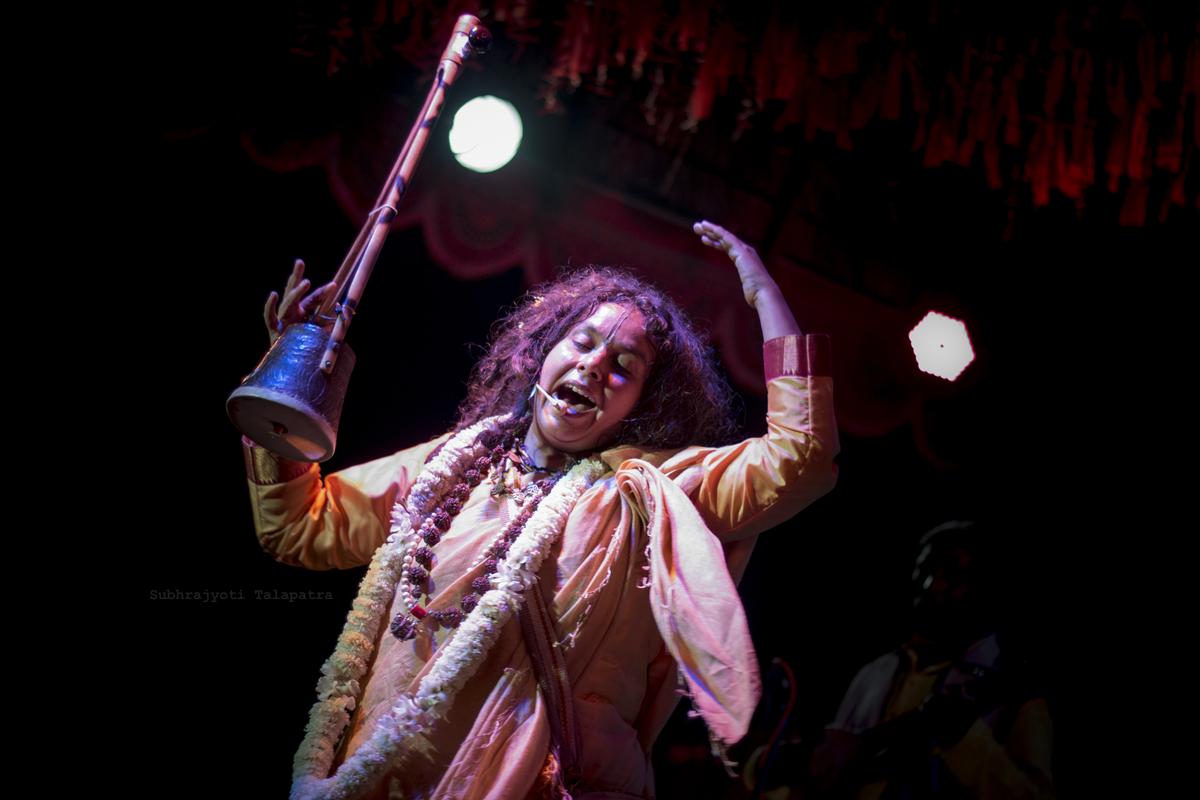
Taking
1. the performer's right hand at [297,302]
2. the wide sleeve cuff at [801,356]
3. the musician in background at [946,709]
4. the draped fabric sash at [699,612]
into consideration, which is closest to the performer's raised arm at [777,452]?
the wide sleeve cuff at [801,356]

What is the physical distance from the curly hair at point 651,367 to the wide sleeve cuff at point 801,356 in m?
0.43

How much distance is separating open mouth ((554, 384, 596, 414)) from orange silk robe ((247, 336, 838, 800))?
144 millimetres

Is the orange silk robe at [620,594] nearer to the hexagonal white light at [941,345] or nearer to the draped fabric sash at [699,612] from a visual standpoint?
the draped fabric sash at [699,612]

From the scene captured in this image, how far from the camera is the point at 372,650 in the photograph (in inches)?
75.7

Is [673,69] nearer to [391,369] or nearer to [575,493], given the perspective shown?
[391,369]

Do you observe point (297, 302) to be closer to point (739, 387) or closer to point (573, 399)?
point (573, 399)

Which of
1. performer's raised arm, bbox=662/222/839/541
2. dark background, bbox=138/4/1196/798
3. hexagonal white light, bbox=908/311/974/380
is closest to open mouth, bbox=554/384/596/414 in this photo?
performer's raised arm, bbox=662/222/839/541

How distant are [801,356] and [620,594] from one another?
24.8 inches

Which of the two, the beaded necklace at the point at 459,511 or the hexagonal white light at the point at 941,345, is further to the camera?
the hexagonal white light at the point at 941,345

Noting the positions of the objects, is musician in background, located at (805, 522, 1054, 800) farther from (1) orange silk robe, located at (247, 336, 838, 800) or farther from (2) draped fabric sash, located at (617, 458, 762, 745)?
(2) draped fabric sash, located at (617, 458, 762, 745)

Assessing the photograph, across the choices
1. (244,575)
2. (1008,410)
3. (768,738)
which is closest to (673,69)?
(1008,410)

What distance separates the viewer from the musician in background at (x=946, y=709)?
3.24 m

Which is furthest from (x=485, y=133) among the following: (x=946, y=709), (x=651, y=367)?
(x=946, y=709)

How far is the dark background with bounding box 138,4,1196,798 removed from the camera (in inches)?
109
